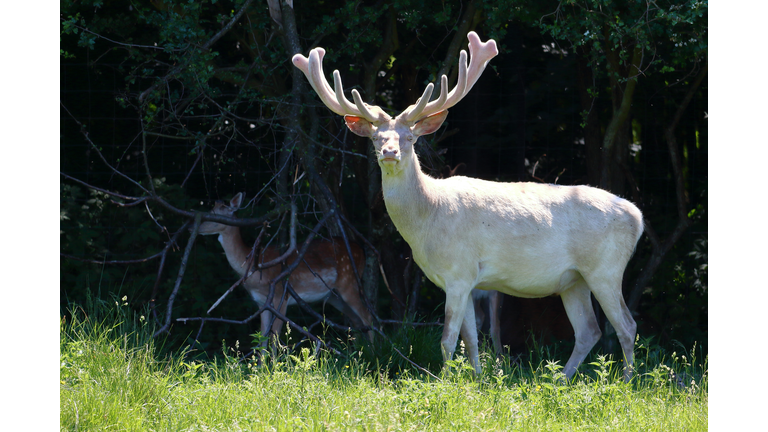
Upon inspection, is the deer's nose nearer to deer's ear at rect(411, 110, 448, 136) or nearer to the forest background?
deer's ear at rect(411, 110, 448, 136)

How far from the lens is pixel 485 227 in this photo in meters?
5.27

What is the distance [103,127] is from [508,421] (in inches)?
231

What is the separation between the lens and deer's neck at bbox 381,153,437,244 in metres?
5.01

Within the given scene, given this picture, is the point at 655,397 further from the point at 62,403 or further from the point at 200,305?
the point at 200,305

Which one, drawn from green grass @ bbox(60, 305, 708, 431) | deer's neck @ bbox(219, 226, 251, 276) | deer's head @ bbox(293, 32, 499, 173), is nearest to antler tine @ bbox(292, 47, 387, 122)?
deer's head @ bbox(293, 32, 499, 173)

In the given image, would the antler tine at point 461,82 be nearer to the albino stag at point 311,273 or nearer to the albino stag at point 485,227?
the albino stag at point 485,227

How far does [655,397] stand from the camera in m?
4.39

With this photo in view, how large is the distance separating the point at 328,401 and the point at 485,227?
5.89ft

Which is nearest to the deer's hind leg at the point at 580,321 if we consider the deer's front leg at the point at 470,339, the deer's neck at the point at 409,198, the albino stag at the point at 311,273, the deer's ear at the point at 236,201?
the deer's front leg at the point at 470,339

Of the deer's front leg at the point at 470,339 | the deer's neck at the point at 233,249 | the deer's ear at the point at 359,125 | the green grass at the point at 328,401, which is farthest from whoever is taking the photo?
the deer's neck at the point at 233,249

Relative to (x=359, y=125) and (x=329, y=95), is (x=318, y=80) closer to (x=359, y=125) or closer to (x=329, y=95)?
(x=329, y=95)

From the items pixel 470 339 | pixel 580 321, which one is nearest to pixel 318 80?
pixel 470 339

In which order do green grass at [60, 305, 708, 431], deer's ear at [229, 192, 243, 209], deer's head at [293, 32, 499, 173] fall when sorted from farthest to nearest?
deer's ear at [229, 192, 243, 209] < deer's head at [293, 32, 499, 173] < green grass at [60, 305, 708, 431]

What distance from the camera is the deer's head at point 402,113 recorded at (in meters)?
4.79
